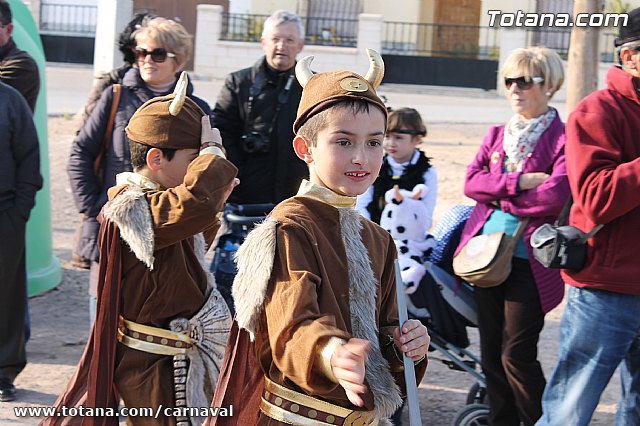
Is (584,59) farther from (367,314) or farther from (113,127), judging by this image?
(367,314)

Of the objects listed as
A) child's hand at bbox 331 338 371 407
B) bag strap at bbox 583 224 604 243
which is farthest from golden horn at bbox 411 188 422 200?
child's hand at bbox 331 338 371 407

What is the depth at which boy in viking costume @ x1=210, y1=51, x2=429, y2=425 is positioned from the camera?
2.72 m

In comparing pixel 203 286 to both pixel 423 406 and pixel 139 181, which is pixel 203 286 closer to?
pixel 139 181

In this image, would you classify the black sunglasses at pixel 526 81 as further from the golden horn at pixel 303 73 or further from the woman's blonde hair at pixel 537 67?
the golden horn at pixel 303 73

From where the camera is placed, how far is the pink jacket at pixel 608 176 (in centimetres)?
407

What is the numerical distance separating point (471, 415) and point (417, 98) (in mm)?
19955

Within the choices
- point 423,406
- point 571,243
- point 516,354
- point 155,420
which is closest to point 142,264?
point 155,420

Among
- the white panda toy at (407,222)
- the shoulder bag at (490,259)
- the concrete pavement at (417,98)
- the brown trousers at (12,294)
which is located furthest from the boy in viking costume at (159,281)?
the concrete pavement at (417,98)

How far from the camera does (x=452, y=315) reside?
17.7 ft

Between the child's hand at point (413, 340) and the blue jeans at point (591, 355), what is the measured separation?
155cm

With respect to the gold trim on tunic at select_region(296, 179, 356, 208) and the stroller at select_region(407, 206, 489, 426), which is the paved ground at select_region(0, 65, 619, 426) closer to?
the stroller at select_region(407, 206, 489, 426)

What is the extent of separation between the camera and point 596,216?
4078 millimetres

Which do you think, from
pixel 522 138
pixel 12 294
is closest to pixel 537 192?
pixel 522 138

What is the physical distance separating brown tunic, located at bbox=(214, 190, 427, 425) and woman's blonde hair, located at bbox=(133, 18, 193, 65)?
2.54m
